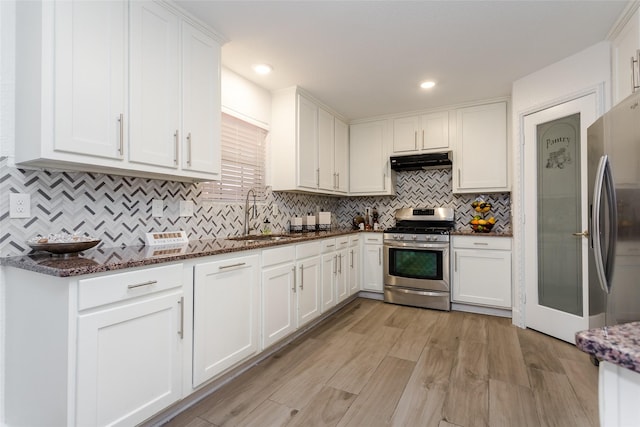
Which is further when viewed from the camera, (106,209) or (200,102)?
(200,102)

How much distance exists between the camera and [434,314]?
339 centimetres

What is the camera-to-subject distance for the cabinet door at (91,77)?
1409 mm

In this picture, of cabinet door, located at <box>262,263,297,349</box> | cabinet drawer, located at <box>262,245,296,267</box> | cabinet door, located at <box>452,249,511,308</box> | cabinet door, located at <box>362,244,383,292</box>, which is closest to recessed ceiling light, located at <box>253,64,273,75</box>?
cabinet drawer, located at <box>262,245,296,267</box>

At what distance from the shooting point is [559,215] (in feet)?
8.93

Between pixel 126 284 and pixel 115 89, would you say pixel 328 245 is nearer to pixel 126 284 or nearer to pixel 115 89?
pixel 126 284

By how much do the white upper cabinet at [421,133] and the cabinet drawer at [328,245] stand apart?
5.32 ft

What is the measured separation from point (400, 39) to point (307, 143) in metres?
1.41

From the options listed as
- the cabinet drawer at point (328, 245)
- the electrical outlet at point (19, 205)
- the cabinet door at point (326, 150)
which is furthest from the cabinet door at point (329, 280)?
the electrical outlet at point (19, 205)

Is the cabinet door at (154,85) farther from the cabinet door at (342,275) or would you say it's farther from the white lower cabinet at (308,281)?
the cabinet door at (342,275)

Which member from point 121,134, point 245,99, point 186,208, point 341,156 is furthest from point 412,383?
point 341,156

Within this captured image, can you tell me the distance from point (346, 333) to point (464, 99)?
9.60 ft

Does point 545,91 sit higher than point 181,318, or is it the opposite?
point 545,91

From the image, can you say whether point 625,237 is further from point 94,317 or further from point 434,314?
point 94,317

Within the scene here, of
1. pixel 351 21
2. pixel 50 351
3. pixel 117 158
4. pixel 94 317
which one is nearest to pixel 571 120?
pixel 351 21
